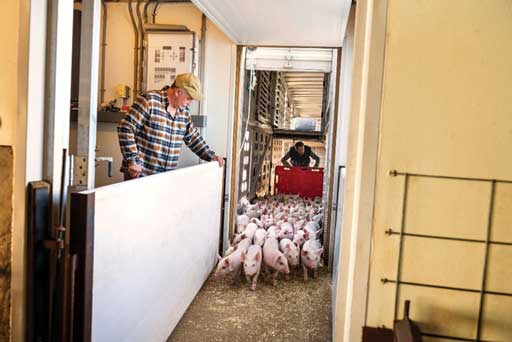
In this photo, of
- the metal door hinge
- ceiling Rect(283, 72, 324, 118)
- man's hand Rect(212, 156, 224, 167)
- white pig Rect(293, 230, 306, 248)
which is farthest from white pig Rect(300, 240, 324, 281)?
ceiling Rect(283, 72, 324, 118)

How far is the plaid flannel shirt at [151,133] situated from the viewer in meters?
2.66

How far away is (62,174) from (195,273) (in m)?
1.70

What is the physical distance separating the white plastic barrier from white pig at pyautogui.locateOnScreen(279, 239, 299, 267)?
74 centimetres

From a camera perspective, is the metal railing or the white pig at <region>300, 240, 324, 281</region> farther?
the white pig at <region>300, 240, 324, 281</region>

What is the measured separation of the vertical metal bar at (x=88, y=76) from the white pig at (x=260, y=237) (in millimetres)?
1968

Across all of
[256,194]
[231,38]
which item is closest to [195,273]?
[231,38]

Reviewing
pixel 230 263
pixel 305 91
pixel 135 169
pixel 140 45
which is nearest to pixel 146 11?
pixel 140 45

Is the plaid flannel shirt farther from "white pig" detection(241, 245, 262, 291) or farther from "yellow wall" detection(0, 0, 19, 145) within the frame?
"yellow wall" detection(0, 0, 19, 145)

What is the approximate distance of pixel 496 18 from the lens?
3.26 ft

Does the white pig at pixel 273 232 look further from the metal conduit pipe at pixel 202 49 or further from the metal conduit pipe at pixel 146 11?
the metal conduit pipe at pixel 146 11

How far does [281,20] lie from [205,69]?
101 centimetres

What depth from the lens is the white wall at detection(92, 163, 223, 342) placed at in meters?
1.53

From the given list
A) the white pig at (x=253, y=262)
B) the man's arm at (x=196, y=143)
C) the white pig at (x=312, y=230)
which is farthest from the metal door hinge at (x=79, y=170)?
the white pig at (x=312, y=230)

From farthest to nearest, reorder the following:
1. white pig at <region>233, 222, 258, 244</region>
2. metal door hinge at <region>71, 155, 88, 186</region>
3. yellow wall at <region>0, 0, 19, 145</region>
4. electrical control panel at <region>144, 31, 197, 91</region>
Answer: electrical control panel at <region>144, 31, 197, 91</region> < white pig at <region>233, 222, 258, 244</region> < metal door hinge at <region>71, 155, 88, 186</region> < yellow wall at <region>0, 0, 19, 145</region>
